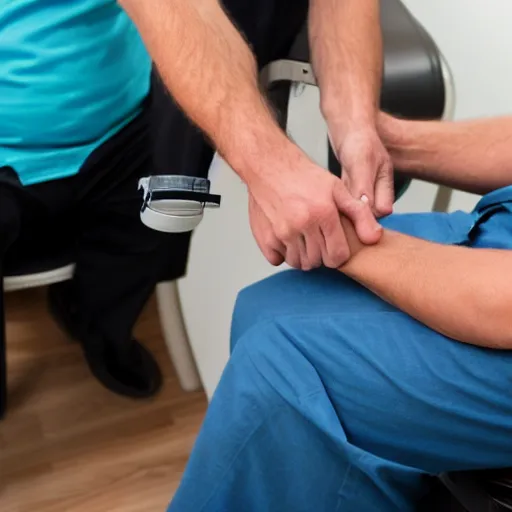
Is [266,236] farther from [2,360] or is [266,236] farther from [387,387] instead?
[2,360]

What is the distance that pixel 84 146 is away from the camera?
110 centimetres

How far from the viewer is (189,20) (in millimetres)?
878

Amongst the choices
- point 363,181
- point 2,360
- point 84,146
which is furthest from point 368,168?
point 2,360

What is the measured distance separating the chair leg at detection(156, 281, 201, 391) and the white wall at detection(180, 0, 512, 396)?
0.03 m

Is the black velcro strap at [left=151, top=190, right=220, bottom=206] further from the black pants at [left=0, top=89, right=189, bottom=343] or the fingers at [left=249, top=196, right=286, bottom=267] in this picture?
the black pants at [left=0, top=89, right=189, bottom=343]

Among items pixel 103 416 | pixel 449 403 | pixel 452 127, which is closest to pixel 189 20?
pixel 452 127

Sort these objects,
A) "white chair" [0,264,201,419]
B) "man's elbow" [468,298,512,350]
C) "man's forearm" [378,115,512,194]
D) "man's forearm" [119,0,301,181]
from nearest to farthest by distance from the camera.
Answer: "man's elbow" [468,298,512,350]
"man's forearm" [119,0,301,181]
"man's forearm" [378,115,512,194]
"white chair" [0,264,201,419]

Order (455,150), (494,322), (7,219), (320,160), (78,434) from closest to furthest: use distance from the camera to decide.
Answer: (494,322) → (455,150) → (7,219) → (320,160) → (78,434)

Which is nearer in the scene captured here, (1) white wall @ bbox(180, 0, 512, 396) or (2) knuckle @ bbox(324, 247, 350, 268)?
(2) knuckle @ bbox(324, 247, 350, 268)

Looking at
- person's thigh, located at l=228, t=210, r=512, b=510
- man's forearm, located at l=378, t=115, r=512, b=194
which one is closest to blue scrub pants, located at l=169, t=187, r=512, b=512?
person's thigh, located at l=228, t=210, r=512, b=510

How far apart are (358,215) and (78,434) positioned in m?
0.86

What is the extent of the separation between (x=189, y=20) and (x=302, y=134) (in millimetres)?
366

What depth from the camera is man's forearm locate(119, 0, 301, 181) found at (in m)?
0.81

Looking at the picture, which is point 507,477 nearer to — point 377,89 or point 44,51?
point 377,89
